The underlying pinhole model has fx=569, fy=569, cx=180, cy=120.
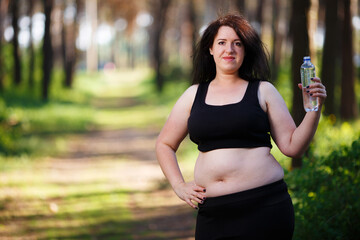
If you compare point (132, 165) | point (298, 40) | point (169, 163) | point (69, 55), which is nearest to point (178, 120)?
point (169, 163)

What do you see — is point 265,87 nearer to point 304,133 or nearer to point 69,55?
point 304,133

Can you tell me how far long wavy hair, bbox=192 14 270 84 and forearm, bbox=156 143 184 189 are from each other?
0.46 metres

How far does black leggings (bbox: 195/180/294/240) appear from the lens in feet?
10.0

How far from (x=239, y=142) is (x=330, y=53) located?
8.11 m

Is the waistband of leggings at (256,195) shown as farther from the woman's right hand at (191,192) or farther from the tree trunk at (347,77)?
the tree trunk at (347,77)

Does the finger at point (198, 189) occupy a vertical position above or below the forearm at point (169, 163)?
below

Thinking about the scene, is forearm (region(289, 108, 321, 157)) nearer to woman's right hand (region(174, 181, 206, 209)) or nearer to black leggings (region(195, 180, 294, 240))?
black leggings (region(195, 180, 294, 240))

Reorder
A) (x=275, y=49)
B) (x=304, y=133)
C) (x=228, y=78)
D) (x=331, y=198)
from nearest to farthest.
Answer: (x=304, y=133) → (x=228, y=78) → (x=331, y=198) → (x=275, y=49)

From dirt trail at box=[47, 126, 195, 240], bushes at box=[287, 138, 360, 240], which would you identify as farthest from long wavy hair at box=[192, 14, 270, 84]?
dirt trail at box=[47, 126, 195, 240]

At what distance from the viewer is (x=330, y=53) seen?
1068 cm

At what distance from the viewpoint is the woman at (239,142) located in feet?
10.1

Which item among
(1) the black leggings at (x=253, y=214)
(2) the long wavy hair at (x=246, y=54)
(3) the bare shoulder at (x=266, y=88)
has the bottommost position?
(1) the black leggings at (x=253, y=214)

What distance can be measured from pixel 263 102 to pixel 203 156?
1.50 feet

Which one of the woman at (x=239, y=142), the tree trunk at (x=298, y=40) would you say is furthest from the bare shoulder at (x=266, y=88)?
the tree trunk at (x=298, y=40)
